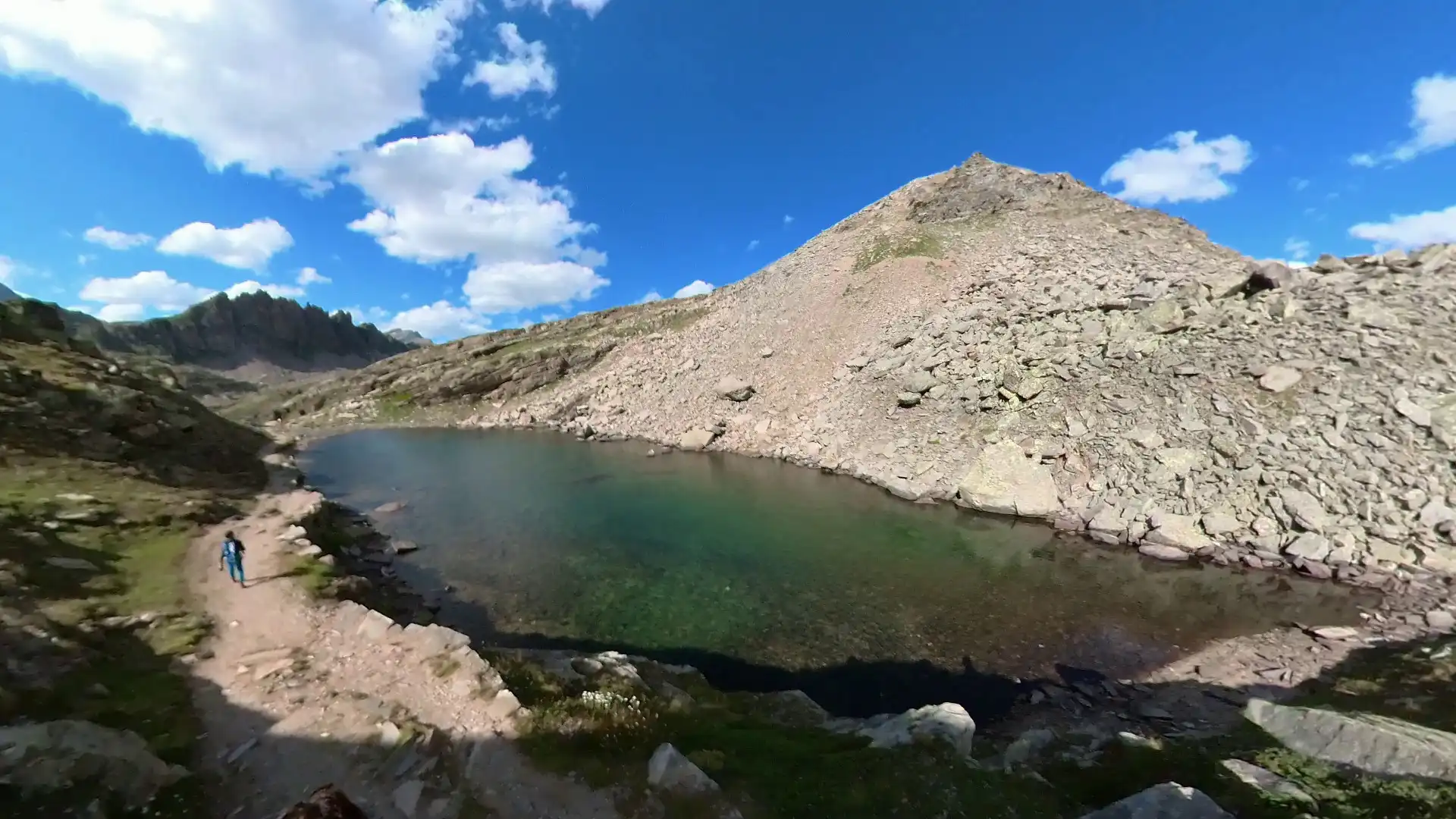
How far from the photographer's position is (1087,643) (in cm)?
1822

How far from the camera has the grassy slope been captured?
10430mm

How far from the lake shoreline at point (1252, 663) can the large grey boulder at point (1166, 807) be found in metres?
5.54

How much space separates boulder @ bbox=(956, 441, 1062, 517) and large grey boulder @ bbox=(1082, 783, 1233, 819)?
76.1ft

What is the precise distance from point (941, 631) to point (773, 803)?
458 inches

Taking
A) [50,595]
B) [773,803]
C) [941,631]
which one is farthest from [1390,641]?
[50,595]

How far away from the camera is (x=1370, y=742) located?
407 inches

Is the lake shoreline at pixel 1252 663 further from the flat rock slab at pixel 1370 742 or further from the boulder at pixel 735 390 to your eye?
the boulder at pixel 735 390

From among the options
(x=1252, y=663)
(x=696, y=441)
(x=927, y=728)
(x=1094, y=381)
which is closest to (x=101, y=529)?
(x=927, y=728)

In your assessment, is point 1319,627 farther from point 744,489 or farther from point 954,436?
point 744,489

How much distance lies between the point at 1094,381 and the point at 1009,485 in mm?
9844

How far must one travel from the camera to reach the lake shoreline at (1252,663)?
15.2m

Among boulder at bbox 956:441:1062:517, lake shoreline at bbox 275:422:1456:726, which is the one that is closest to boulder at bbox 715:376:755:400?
boulder at bbox 956:441:1062:517

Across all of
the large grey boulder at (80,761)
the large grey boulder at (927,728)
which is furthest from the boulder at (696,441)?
the large grey boulder at (80,761)

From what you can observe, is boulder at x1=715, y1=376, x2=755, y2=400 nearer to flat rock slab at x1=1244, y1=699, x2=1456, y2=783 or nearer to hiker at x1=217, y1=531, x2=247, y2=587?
hiker at x1=217, y1=531, x2=247, y2=587
